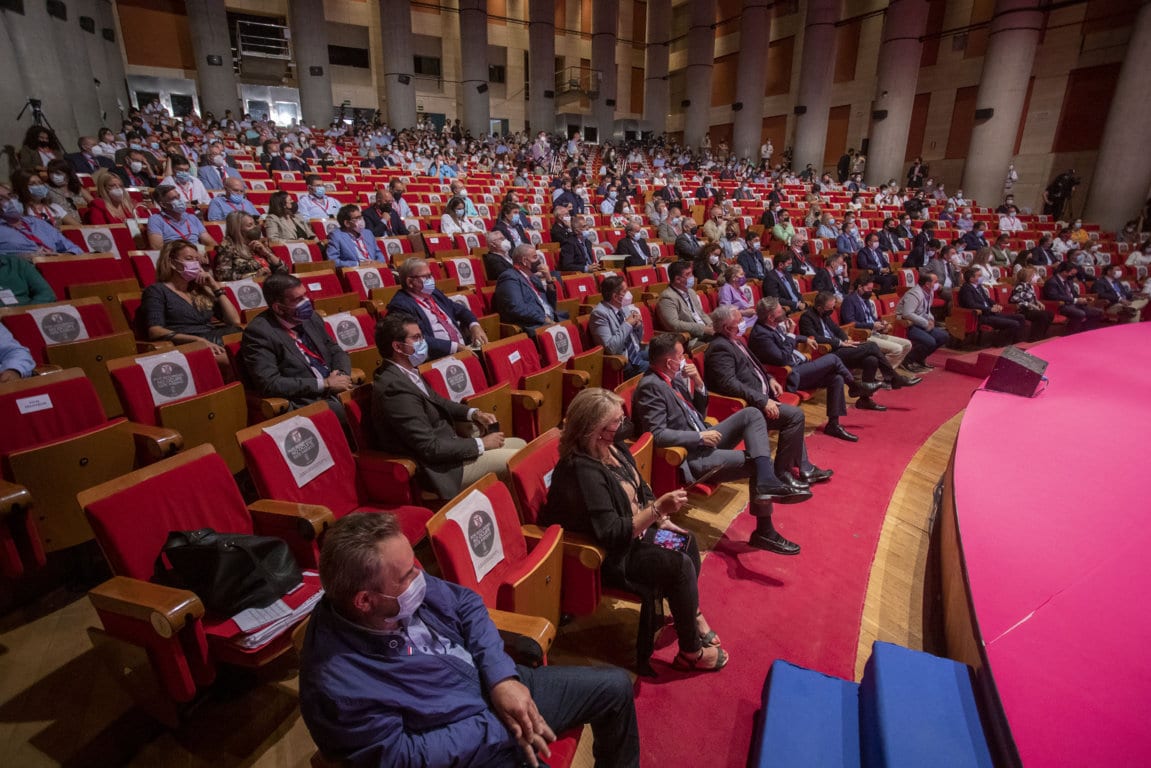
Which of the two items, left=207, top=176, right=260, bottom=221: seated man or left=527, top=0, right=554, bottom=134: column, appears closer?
left=207, top=176, right=260, bottom=221: seated man

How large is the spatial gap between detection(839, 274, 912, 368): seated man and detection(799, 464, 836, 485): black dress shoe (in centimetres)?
232

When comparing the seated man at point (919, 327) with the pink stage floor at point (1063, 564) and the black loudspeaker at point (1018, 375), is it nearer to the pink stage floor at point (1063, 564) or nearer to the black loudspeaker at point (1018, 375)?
the black loudspeaker at point (1018, 375)

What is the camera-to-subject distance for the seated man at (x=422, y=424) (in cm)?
228

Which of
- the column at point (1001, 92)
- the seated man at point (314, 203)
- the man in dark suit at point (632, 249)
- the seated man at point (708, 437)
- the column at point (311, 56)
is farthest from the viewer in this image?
the column at point (311, 56)

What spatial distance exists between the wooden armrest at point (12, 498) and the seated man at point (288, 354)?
984 mm

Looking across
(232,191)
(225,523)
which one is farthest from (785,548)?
(232,191)

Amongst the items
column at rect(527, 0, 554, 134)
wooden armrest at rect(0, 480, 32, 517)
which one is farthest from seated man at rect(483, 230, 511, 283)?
column at rect(527, 0, 554, 134)

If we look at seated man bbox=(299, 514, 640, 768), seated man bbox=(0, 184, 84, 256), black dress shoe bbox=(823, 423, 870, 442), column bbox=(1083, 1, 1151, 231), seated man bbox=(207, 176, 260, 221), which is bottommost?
black dress shoe bbox=(823, 423, 870, 442)

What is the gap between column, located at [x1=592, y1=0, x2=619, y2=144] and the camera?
778 inches

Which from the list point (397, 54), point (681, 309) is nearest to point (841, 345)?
point (681, 309)

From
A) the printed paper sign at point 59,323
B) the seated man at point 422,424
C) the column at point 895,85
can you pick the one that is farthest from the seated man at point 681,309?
the column at point 895,85

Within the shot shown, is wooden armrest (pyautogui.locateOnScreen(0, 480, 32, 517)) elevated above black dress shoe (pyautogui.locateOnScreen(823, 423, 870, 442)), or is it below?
above

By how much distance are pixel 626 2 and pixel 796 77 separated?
880cm

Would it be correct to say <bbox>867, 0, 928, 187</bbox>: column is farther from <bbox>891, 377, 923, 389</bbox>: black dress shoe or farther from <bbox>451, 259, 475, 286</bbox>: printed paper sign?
<bbox>451, 259, 475, 286</bbox>: printed paper sign
